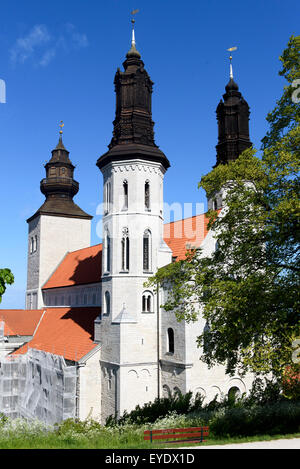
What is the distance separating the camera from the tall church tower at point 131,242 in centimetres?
2158

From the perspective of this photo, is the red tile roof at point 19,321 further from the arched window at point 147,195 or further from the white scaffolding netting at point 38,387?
the arched window at point 147,195

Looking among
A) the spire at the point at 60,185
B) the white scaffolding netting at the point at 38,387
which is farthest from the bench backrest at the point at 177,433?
the spire at the point at 60,185

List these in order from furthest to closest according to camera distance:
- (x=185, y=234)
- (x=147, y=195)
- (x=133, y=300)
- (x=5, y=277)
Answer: (x=185, y=234) → (x=147, y=195) → (x=133, y=300) → (x=5, y=277)

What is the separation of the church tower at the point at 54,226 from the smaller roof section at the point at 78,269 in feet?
3.75

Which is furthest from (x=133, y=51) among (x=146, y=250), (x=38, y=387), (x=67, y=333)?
(x=38, y=387)

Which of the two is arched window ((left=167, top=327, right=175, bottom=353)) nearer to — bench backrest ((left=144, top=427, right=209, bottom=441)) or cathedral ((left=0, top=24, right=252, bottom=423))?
cathedral ((left=0, top=24, right=252, bottom=423))

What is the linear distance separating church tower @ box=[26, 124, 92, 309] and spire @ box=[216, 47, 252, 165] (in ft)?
54.1

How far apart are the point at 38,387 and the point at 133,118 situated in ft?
58.6

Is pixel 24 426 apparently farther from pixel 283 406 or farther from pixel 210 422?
pixel 283 406

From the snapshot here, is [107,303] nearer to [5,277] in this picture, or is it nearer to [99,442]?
[5,277]

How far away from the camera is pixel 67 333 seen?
27.3 m

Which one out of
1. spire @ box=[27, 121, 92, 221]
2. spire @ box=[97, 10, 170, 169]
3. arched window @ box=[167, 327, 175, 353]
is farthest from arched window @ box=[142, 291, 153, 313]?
spire @ box=[27, 121, 92, 221]

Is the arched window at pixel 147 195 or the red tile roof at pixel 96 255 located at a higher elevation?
the arched window at pixel 147 195

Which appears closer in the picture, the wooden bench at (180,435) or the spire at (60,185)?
the wooden bench at (180,435)
